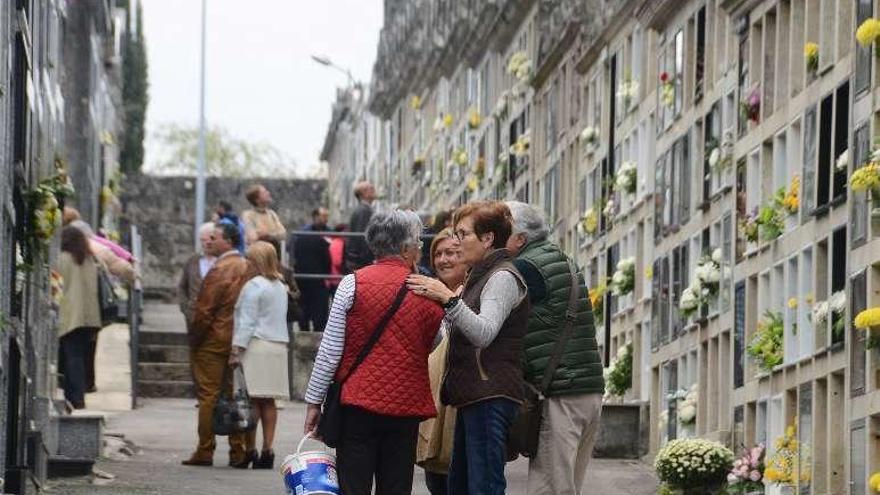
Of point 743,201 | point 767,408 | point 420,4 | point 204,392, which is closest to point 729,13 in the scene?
point 743,201

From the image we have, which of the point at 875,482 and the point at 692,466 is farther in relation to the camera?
the point at 692,466

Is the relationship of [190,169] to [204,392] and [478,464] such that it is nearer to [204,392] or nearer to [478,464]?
[204,392]

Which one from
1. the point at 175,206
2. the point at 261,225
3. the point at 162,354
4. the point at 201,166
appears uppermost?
the point at 201,166

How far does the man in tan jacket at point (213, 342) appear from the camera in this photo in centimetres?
2088

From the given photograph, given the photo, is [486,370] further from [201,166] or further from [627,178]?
[201,166]

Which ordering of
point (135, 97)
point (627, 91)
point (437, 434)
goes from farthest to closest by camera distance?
point (135, 97) < point (627, 91) < point (437, 434)

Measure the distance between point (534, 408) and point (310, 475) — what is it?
1.13 m

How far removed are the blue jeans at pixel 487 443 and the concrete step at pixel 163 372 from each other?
17653 millimetres

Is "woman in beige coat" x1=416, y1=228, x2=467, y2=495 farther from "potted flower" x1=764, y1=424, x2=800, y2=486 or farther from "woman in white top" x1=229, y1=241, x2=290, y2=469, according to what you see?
"woman in white top" x1=229, y1=241, x2=290, y2=469

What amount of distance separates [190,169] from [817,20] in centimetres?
8403

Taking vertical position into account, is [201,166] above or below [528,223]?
above

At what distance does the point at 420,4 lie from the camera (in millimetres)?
49875

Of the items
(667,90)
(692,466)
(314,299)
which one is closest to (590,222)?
(667,90)

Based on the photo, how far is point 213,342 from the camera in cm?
2091
